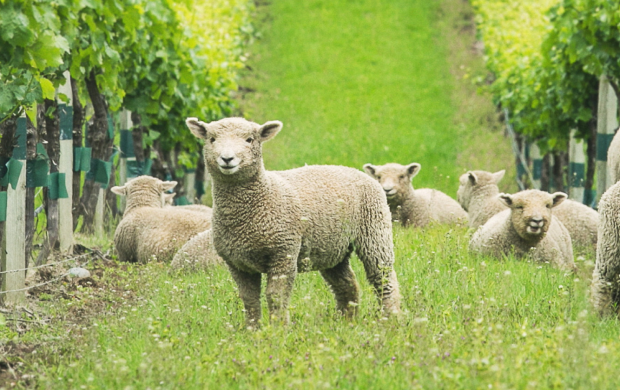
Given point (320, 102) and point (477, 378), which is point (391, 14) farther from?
point (477, 378)

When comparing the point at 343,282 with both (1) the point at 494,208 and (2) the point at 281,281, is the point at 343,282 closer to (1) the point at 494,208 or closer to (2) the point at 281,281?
(2) the point at 281,281

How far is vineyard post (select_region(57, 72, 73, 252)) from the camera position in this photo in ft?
32.0

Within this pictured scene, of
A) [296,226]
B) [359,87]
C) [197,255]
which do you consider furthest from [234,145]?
[359,87]

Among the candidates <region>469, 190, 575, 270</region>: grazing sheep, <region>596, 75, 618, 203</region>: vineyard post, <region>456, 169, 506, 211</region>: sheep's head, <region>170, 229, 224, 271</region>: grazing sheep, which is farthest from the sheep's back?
<region>170, 229, 224, 271</region>: grazing sheep

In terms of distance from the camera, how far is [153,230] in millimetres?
10422

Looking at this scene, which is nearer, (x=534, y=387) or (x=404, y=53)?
(x=534, y=387)

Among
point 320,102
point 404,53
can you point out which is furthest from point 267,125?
point 404,53

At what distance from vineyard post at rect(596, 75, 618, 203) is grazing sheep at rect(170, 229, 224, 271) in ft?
16.7

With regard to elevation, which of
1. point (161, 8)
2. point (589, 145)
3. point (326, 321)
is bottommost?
point (326, 321)

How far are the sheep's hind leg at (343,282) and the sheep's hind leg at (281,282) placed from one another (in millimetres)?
933

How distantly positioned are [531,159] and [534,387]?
13380mm

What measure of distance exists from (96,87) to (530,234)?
538 centimetres

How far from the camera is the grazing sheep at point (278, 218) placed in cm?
630

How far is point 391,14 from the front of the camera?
33.1 meters
